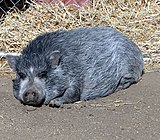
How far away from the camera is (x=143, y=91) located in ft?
21.0

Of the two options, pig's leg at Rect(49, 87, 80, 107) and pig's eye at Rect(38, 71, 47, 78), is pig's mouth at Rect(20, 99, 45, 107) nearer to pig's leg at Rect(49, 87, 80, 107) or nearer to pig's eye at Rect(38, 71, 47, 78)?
pig's leg at Rect(49, 87, 80, 107)

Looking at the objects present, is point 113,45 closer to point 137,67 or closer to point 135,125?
point 137,67

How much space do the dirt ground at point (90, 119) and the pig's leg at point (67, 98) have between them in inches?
2.3

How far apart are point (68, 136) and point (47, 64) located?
1060 millimetres

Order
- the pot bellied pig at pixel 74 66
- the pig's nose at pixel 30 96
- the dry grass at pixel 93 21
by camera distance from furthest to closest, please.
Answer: the dry grass at pixel 93 21 < the pot bellied pig at pixel 74 66 < the pig's nose at pixel 30 96

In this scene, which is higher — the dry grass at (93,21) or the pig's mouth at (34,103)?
the pig's mouth at (34,103)

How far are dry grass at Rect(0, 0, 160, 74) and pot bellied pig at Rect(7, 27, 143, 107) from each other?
1.15 meters

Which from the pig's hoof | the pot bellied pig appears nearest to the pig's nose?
the pot bellied pig

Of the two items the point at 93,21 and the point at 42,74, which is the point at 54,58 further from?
the point at 93,21

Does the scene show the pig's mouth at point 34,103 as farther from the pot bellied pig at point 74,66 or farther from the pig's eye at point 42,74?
the pig's eye at point 42,74

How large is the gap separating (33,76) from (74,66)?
464 millimetres

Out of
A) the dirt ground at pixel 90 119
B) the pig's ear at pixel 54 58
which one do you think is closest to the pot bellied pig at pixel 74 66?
the pig's ear at pixel 54 58

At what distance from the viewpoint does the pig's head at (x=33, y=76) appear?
579 cm

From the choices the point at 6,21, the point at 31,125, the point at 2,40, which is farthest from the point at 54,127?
the point at 6,21
